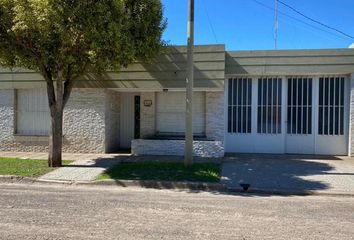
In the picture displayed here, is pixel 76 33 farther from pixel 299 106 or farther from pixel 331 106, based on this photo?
pixel 331 106

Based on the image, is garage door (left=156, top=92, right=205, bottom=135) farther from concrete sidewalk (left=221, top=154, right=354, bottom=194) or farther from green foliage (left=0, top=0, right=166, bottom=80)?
green foliage (left=0, top=0, right=166, bottom=80)

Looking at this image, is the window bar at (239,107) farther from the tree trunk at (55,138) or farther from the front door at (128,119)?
the tree trunk at (55,138)

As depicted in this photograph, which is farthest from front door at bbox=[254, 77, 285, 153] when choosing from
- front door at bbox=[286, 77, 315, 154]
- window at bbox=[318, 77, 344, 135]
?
window at bbox=[318, 77, 344, 135]

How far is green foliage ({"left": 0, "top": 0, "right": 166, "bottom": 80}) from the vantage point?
33.8 ft

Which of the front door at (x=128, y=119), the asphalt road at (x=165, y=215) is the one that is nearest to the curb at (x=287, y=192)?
the asphalt road at (x=165, y=215)

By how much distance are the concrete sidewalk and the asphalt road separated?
763 millimetres

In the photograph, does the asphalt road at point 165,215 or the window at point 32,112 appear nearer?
the asphalt road at point 165,215

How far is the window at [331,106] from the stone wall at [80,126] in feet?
26.5

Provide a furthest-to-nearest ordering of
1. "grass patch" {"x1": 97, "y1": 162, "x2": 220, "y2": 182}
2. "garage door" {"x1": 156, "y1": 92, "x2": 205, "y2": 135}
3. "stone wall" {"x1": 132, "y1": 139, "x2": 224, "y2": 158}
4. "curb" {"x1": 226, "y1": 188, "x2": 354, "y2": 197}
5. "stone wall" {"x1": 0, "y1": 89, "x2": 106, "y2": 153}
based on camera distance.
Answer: "garage door" {"x1": 156, "y1": 92, "x2": 205, "y2": 135} < "stone wall" {"x1": 0, "y1": 89, "x2": 106, "y2": 153} < "stone wall" {"x1": 132, "y1": 139, "x2": 224, "y2": 158} < "grass patch" {"x1": 97, "y1": 162, "x2": 220, "y2": 182} < "curb" {"x1": 226, "y1": 188, "x2": 354, "y2": 197}

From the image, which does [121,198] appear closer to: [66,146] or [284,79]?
[66,146]

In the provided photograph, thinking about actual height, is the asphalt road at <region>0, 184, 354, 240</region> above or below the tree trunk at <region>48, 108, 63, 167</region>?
below

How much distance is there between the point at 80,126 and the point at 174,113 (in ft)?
11.7

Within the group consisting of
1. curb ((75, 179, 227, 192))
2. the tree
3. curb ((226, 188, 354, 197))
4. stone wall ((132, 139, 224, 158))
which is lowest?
curb ((226, 188, 354, 197))

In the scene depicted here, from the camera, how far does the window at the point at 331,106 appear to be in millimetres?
15086
